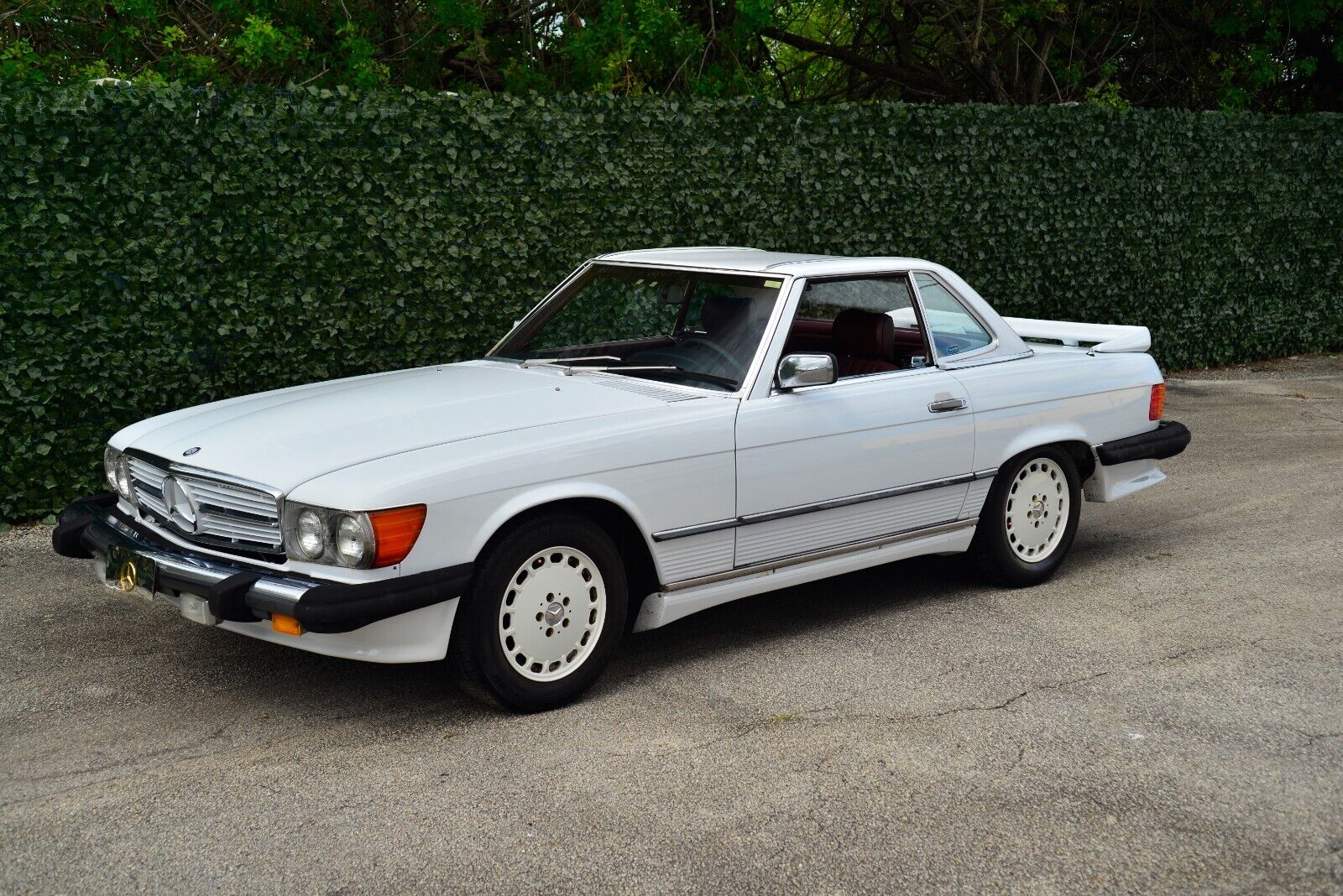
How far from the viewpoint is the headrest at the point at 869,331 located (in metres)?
6.12

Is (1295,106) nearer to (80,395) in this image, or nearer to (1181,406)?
(1181,406)

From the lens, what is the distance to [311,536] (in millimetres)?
4480

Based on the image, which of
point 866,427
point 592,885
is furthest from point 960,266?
point 592,885

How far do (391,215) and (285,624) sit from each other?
461cm

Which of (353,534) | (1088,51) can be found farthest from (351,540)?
(1088,51)

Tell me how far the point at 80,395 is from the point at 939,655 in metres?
4.97

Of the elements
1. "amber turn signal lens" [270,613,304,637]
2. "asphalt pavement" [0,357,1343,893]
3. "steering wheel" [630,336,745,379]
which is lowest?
"asphalt pavement" [0,357,1343,893]

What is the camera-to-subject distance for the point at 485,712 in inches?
196

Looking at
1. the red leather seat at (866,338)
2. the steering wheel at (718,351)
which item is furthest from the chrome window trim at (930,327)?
the steering wheel at (718,351)

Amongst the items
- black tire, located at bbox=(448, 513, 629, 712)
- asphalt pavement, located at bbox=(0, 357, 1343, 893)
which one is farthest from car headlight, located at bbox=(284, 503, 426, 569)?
asphalt pavement, located at bbox=(0, 357, 1343, 893)

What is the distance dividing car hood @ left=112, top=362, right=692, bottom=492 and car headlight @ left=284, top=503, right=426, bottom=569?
0.14 m

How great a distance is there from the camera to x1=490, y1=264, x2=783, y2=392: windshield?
566 cm

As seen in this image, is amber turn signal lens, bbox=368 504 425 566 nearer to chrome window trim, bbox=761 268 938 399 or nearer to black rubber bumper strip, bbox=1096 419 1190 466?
chrome window trim, bbox=761 268 938 399

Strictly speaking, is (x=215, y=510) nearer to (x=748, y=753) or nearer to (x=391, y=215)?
(x=748, y=753)
